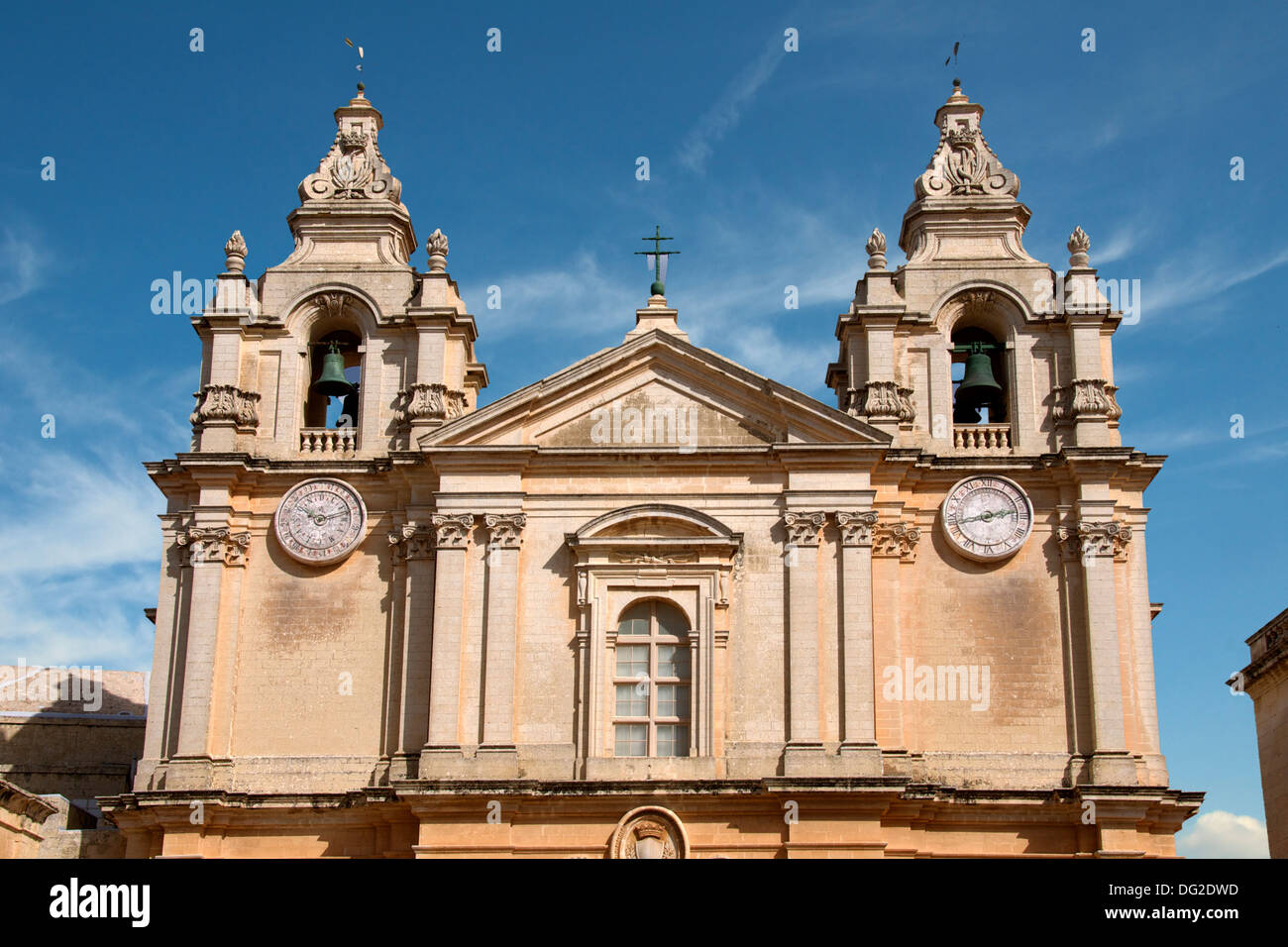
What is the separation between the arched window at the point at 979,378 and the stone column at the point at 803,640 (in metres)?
4.46

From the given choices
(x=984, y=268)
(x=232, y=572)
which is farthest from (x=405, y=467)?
(x=984, y=268)

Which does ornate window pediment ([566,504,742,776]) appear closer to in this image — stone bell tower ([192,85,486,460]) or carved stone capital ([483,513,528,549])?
carved stone capital ([483,513,528,549])

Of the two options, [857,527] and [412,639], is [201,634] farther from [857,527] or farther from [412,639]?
[857,527]

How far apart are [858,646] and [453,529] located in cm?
742

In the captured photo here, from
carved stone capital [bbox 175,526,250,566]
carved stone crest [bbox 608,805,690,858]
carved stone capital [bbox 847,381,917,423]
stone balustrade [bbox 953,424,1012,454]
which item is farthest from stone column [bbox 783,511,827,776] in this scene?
carved stone capital [bbox 175,526,250,566]

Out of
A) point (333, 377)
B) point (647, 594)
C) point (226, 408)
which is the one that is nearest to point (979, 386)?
point (647, 594)

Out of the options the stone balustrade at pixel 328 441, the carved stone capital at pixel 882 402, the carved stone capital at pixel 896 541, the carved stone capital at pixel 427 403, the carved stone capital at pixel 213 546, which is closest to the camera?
the carved stone capital at pixel 896 541

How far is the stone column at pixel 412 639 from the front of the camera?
2902 centimetres

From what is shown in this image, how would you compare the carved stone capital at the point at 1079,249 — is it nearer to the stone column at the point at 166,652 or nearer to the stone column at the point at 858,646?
the stone column at the point at 858,646

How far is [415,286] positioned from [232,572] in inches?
262

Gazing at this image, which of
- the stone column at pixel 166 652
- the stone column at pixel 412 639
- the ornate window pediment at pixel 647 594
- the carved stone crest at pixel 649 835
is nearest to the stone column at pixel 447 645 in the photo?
the stone column at pixel 412 639

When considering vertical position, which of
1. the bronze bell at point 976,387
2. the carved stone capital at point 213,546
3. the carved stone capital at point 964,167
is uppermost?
the carved stone capital at point 964,167

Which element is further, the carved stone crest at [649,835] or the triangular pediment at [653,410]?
the triangular pediment at [653,410]

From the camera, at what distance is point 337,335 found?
33312 mm
